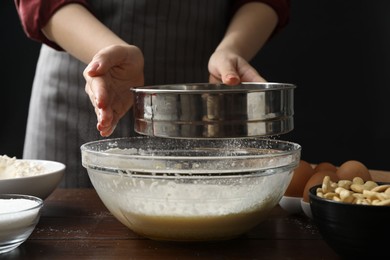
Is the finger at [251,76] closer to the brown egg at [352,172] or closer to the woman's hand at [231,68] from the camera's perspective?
the woman's hand at [231,68]

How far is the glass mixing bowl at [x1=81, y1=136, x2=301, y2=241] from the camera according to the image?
88 centimetres

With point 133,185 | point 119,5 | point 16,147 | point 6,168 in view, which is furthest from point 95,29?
point 16,147

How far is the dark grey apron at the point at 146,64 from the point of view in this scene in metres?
1.64

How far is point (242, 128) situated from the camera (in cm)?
90

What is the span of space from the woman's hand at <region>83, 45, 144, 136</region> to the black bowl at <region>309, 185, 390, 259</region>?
1.26ft

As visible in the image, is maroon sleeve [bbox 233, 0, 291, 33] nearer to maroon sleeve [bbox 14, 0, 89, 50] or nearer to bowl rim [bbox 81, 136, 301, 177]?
maroon sleeve [bbox 14, 0, 89, 50]

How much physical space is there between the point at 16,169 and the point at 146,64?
0.60 metres

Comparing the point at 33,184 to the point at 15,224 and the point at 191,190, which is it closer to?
the point at 15,224

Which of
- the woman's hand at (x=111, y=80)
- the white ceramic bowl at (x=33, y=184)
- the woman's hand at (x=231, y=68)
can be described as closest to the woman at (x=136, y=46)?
the woman's hand at (x=231, y=68)

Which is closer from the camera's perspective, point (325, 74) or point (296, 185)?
point (296, 185)

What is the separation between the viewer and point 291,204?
3.54 feet

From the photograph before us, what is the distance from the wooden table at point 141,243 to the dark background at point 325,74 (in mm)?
1409

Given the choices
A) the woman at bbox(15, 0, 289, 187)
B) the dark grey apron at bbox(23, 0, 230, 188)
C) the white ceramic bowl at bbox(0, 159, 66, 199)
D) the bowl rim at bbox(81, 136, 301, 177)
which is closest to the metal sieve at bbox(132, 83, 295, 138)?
the bowl rim at bbox(81, 136, 301, 177)

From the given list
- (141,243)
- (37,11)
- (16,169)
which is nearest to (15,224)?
(141,243)
